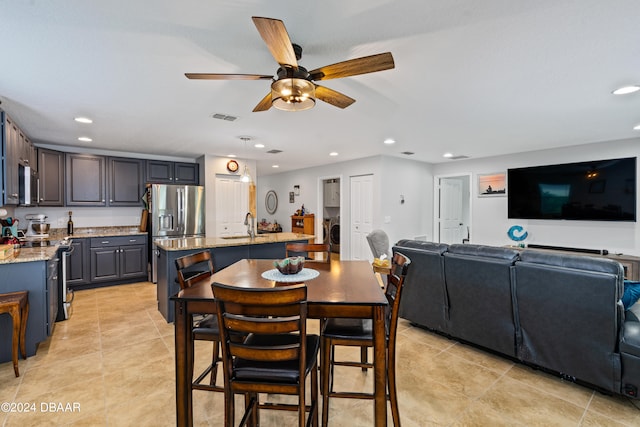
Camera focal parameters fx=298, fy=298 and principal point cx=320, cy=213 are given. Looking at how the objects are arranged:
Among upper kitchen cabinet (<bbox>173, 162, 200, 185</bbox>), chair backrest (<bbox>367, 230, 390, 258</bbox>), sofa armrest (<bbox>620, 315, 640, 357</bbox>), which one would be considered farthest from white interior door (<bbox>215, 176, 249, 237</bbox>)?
sofa armrest (<bbox>620, 315, 640, 357</bbox>)

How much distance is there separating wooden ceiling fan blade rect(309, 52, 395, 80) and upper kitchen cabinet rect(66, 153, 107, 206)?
499cm

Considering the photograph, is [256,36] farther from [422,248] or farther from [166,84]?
[422,248]

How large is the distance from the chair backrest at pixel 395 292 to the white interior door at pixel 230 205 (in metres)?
4.43

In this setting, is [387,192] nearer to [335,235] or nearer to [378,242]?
[378,242]

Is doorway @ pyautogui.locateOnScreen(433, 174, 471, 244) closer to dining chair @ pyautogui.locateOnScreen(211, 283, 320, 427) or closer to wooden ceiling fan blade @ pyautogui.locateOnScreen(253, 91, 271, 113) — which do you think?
wooden ceiling fan blade @ pyautogui.locateOnScreen(253, 91, 271, 113)

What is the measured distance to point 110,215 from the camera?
18.0ft

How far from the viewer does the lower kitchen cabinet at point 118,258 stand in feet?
15.7

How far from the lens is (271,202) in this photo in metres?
9.27

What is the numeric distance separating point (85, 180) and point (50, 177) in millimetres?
447

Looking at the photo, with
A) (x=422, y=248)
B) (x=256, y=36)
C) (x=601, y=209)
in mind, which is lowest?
(x=422, y=248)

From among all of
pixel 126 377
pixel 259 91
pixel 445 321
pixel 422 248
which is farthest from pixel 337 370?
pixel 259 91

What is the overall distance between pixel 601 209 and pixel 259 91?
5.52 m

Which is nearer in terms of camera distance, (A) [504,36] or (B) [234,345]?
(B) [234,345]

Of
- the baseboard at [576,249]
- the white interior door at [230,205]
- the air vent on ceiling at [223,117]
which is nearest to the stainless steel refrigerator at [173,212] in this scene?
the white interior door at [230,205]
